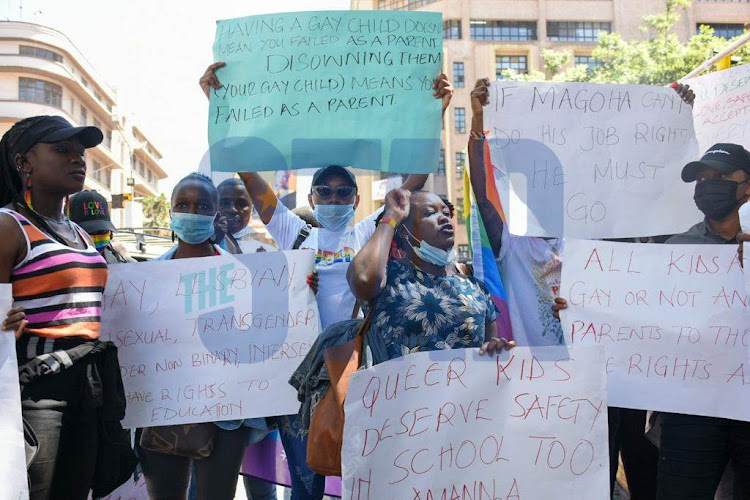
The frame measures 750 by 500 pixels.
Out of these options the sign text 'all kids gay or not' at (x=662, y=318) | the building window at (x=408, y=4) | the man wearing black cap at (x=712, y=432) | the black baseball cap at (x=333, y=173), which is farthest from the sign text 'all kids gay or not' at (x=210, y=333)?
the building window at (x=408, y=4)

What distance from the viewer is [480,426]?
105 inches

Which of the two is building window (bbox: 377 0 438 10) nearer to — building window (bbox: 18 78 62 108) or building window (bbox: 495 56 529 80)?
building window (bbox: 495 56 529 80)

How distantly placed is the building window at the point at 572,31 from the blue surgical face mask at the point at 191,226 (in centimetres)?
4252

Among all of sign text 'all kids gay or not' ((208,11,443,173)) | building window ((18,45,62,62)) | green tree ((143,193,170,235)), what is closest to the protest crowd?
sign text 'all kids gay or not' ((208,11,443,173))

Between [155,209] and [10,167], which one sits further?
[155,209]

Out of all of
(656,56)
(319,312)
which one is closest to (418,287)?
(319,312)

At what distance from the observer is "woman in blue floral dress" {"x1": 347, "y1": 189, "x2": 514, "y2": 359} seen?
106 inches

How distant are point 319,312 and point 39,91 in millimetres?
53369

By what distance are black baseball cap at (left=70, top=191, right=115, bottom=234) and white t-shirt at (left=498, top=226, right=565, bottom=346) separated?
2.28 m

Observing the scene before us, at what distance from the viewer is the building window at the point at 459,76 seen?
136ft

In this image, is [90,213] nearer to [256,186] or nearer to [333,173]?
[256,186]

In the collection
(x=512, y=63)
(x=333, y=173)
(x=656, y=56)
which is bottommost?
(x=333, y=173)

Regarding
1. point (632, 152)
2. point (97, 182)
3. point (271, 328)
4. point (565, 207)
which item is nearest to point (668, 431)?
point (565, 207)

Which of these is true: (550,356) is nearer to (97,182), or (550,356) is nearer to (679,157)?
(679,157)
